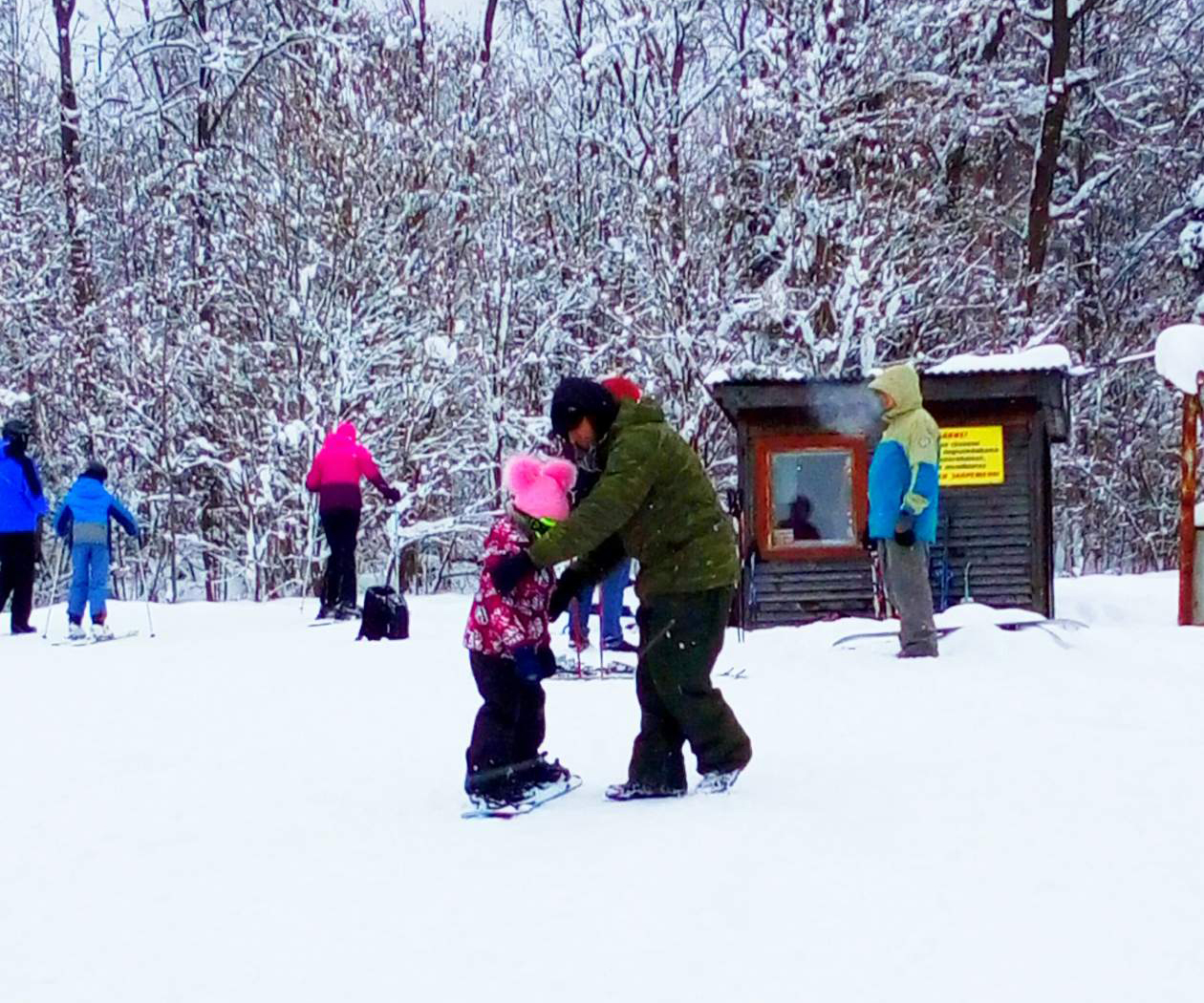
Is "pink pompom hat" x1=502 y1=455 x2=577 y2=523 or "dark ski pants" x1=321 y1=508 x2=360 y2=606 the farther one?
"dark ski pants" x1=321 y1=508 x2=360 y2=606

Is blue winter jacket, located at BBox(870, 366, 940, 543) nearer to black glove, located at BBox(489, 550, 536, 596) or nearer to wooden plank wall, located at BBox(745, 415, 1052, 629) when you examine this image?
wooden plank wall, located at BBox(745, 415, 1052, 629)

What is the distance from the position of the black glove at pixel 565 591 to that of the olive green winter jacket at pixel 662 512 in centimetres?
5

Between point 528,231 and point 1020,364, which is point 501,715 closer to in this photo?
point 1020,364

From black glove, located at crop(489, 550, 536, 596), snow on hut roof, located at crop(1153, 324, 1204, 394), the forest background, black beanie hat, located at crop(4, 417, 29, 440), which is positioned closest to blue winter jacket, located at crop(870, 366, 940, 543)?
snow on hut roof, located at crop(1153, 324, 1204, 394)

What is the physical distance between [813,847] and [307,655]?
5773 mm

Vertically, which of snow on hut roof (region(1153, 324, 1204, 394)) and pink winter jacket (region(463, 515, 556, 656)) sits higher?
snow on hut roof (region(1153, 324, 1204, 394))

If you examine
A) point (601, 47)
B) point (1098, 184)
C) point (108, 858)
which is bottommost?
point (108, 858)

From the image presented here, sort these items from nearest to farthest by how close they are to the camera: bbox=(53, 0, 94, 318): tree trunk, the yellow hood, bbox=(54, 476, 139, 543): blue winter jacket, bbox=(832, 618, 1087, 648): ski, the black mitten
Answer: the black mitten < the yellow hood < bbox=(832, 618, 1087, 648): ski < bbox=(54, 476, 139, 543): blue winter jacket < bbox=(53, 0, 94, 318): tree trunk

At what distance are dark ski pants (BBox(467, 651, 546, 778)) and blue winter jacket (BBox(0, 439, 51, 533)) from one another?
8482 millimetres

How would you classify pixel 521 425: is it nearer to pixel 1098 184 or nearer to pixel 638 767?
pixel 1098 184

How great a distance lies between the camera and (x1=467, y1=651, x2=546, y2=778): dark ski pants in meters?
4.82

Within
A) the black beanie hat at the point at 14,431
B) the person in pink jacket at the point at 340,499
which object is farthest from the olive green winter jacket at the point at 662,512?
the black beanie hat at the point at 14,431

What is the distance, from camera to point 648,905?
3.65 m

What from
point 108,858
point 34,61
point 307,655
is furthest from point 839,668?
point 34,61
